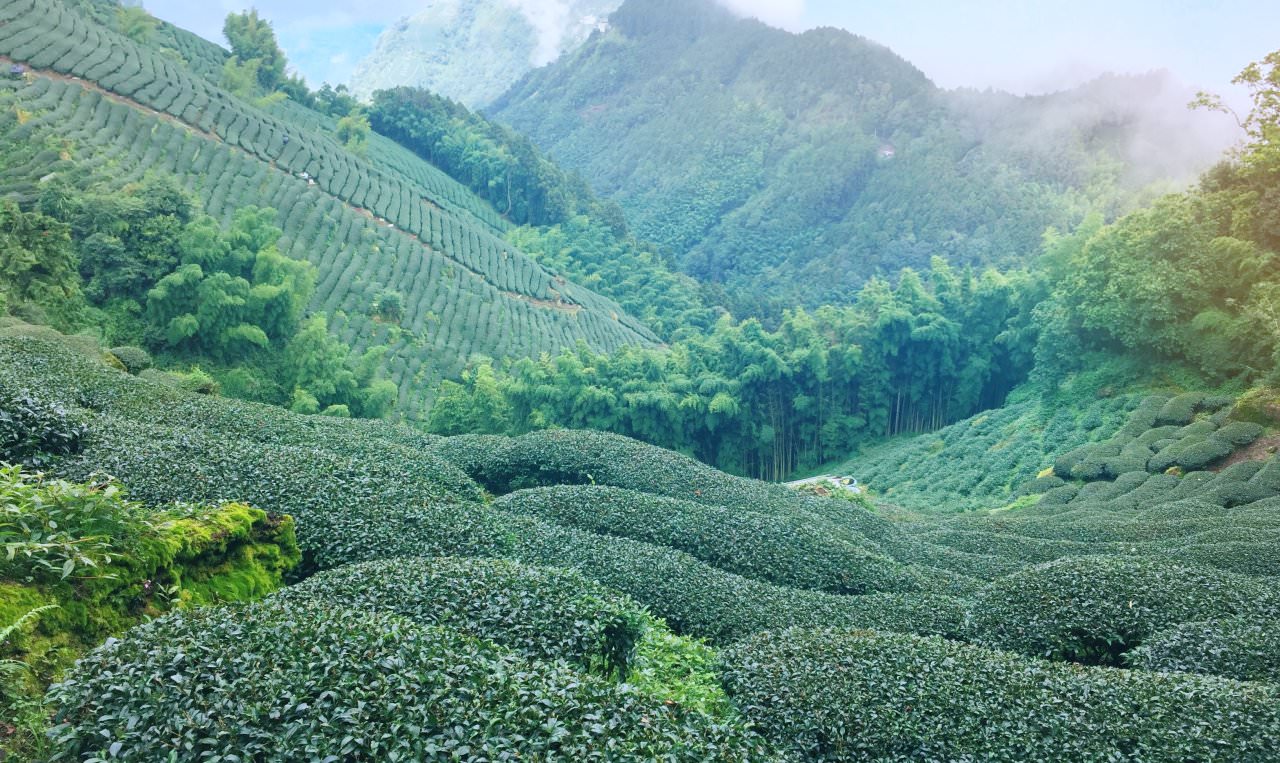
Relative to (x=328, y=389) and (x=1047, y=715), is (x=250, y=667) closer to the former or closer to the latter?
(x=1047, y=715)

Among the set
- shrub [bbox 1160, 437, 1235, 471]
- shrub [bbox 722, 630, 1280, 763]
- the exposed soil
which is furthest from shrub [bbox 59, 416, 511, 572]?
the exposed soil

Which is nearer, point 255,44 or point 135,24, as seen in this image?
point 135,24

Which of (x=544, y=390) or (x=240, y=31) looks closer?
(x=544, y=390)

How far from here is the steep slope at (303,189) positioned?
33.2 meters

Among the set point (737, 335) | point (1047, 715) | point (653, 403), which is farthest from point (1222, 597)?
point (737, 335)

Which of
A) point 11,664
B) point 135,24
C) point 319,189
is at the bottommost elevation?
point 11,664

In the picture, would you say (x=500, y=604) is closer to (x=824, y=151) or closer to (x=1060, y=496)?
(x=1060, y=496)

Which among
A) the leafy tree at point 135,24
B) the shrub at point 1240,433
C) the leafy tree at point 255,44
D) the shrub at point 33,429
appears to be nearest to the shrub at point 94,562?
the shrub at point 33,429

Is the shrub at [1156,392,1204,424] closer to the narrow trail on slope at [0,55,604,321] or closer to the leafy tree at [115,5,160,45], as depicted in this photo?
the narrow trail on slope at [0,55,604,321]

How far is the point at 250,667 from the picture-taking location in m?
4.13

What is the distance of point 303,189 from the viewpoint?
4103 cm

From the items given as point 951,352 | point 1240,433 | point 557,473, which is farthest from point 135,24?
point 1240,433

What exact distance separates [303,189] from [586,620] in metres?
39.8

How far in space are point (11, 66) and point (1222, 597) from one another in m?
44.5
